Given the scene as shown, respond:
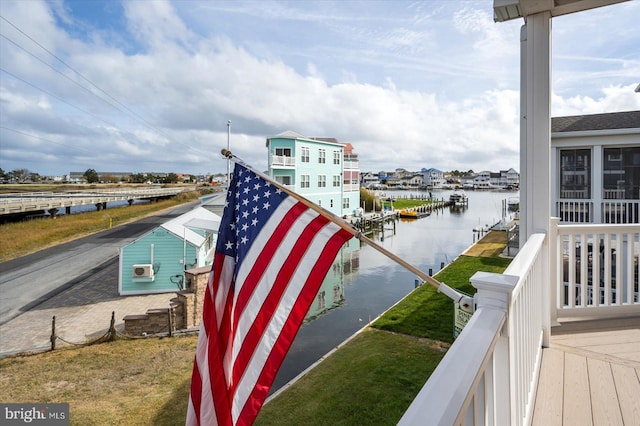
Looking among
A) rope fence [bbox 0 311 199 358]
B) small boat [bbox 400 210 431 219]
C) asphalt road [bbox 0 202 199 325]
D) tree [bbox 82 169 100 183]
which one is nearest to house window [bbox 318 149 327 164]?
asphalt road [bbox 0 202 199 325]

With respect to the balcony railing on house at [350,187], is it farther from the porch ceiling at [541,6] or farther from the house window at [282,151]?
the porch ceiling at [541,6]

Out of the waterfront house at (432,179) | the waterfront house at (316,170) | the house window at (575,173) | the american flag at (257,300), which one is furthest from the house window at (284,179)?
the waterfront house at (432,179)

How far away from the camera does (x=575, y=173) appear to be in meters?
10.5

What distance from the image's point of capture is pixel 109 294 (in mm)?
13781

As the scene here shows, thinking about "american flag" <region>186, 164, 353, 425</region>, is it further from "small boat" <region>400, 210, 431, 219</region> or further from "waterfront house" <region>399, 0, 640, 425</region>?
"small boat" <region>400, 210, 431, 219</region>

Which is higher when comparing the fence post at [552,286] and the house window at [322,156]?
the house window at [322,156]

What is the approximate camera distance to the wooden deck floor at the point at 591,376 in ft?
7.05

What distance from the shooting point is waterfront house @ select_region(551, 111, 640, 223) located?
9.88 metres

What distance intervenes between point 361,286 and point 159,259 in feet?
31.1

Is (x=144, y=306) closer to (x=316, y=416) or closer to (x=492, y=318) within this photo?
(x=316, y=416)

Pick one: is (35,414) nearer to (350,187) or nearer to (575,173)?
(575,173)

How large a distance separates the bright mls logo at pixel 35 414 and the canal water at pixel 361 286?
380 cm

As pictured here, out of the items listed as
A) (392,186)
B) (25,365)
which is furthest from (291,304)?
(392,186)

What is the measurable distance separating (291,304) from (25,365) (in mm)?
9295
